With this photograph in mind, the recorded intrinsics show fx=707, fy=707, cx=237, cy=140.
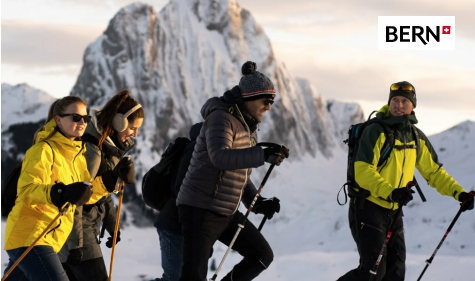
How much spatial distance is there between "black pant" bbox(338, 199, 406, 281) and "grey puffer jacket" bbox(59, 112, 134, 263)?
287 centimetres

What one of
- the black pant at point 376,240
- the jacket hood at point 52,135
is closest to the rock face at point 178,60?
the black pant at point 376,240

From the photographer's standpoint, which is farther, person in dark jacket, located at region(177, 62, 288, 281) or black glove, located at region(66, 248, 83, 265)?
black glove, located at region(66, 248, 83, 265)

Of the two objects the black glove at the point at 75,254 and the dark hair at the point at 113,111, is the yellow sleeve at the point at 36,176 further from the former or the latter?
the dark hair at the point at 113,111

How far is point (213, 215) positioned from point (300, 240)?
4247 centimetres

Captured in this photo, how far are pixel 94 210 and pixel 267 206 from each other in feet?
6.19

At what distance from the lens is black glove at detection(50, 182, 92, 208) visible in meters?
5.88

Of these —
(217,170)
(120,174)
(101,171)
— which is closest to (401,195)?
(217,170)

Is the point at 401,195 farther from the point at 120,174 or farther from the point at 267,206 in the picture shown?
the point at 120,174

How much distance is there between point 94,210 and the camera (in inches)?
303

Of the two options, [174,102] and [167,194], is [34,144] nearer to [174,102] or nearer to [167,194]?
[167,194]

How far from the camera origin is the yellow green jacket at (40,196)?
600cm

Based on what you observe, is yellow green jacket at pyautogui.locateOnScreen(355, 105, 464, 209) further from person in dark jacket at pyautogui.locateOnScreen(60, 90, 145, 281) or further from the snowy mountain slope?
the snowy mountain slope

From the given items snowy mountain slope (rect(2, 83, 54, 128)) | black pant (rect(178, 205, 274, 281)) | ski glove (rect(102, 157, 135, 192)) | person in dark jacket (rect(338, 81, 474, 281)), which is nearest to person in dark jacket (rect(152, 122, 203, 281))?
black pant (rect(178, 205, 274, 281))

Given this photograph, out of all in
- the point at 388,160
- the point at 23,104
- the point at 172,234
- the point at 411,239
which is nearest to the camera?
the point at 172,234
